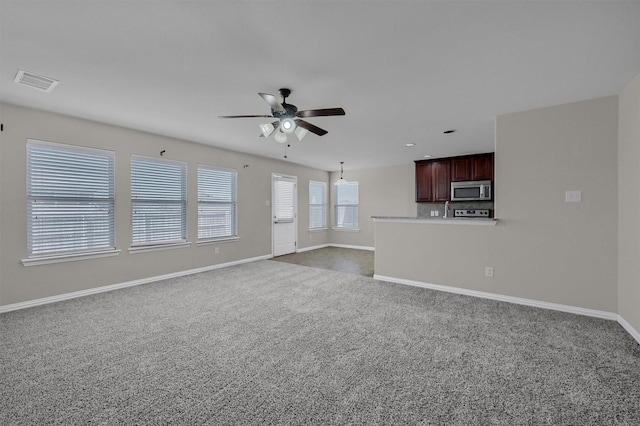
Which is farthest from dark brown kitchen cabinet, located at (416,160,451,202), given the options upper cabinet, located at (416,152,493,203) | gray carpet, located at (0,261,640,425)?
gray carpet, located at (0,261,640,425)

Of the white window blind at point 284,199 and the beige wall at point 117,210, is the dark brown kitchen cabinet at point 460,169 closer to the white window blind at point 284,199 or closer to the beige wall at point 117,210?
the white window blind at point 284,199

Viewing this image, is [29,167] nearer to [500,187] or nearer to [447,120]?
[447,120]

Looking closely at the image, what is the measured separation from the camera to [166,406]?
164 centimetres

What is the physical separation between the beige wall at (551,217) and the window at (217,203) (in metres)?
4.15

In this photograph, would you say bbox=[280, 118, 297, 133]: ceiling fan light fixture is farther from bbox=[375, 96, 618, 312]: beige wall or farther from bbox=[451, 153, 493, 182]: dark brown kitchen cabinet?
bbox=[451, 153, 493, 182]: dark brown kitchen cabinet

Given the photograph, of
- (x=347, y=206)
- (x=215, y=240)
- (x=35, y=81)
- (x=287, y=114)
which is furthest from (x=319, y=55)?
(x=347, y=206)

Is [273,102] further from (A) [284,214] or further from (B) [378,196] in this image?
(B) [378,196]

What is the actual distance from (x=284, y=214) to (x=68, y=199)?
4223mm

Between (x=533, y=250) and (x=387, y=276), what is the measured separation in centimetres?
197

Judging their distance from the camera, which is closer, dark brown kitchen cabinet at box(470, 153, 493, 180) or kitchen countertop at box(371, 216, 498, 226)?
kitchen countertop at box(371, 216, 498, 226)

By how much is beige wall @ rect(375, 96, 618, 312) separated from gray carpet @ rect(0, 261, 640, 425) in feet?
1.29

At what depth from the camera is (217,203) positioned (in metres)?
5.44

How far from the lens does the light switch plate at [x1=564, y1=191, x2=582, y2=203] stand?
3.07 m

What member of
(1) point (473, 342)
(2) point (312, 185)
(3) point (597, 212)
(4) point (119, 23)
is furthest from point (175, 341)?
(2) point (312, 185)
